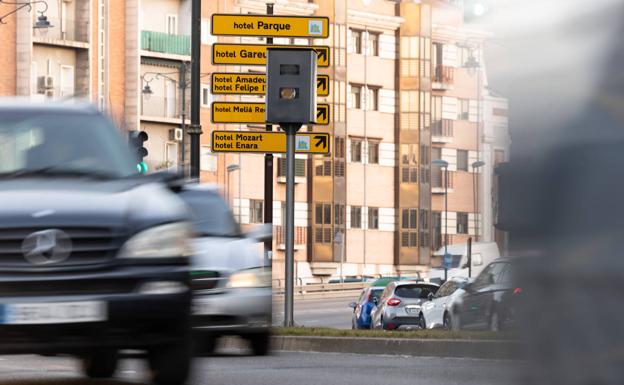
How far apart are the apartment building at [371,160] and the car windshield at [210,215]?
2717 inches

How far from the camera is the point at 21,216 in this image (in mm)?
8719

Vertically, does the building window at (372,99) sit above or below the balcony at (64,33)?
below

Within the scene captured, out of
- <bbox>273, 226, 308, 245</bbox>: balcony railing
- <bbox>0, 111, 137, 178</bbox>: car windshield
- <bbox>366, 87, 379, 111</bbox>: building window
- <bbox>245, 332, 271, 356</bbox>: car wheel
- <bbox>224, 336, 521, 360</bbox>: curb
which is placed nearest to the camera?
<bbox>0, 111, 137, 178</bbox>: car windshield

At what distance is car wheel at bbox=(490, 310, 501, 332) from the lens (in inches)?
111

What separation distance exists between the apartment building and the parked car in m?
81.6

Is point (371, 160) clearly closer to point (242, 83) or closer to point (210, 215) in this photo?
point (242, 83)

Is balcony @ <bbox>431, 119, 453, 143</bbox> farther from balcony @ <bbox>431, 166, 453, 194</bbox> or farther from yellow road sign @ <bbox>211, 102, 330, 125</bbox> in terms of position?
yellow road sign @ <bbox>211, 102, 330, 125</bbox>

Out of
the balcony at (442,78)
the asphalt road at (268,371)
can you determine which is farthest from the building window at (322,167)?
the asphalt road at (268,371)

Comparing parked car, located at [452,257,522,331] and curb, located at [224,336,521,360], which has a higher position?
parked car, located at [452,257,522,331]

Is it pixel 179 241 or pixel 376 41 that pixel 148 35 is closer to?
pixel 376 41

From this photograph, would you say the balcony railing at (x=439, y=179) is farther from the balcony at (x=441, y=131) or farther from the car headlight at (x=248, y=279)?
the car headlight at (x=248, y=279)

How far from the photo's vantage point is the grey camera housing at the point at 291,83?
22.4 meters

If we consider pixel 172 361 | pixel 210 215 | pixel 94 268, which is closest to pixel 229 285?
pixel 210 215

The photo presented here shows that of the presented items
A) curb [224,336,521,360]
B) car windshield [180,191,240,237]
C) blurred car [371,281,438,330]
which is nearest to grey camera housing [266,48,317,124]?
curb [224,336,521,360]
